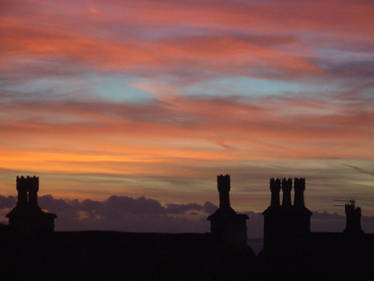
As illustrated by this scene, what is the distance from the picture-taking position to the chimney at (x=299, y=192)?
61.0m

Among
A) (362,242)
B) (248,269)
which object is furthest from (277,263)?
(362,242)

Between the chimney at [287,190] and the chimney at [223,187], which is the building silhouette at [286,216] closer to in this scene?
the chimney at [287,190]

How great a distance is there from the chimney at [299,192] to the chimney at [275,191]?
1239 mm

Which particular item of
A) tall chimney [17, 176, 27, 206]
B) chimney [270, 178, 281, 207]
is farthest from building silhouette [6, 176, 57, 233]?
chimney [270, 178, 281, 207]

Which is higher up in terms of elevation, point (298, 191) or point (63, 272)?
point (298, 191)

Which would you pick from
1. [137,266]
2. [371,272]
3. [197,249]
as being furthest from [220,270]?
[371,272]

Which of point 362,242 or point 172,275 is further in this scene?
point 362,242

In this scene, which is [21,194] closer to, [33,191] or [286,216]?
[33,191]

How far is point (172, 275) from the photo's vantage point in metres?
56.2

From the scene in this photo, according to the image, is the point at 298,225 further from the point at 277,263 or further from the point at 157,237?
the point at 157,237

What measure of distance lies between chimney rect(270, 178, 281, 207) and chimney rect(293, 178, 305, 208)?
1.24 m

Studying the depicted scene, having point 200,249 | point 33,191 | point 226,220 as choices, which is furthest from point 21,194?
point 226,220

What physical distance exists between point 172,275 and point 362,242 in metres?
15.0

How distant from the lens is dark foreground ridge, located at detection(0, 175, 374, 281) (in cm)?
5500
